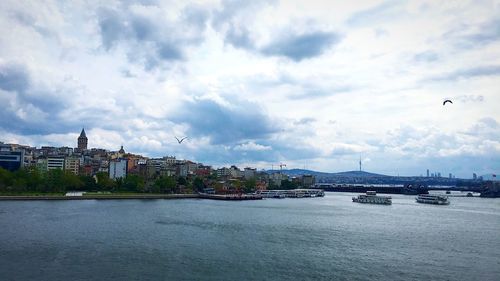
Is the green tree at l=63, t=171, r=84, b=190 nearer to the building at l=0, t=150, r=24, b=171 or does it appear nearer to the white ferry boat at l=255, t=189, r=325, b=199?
the building at l=0, t=150, r=24, b=171

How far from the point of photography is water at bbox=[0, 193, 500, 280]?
19500mm

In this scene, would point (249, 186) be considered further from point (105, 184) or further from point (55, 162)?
point (55, 162)

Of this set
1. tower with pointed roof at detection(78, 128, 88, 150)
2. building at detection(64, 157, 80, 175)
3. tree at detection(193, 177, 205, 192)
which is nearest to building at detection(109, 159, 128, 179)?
building at detection(64, 157, 80, 175)

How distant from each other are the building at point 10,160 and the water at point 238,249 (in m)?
54.0

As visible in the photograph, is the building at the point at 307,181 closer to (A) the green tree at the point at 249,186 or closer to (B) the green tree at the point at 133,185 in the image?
(A) the green tree at the point at 249,186

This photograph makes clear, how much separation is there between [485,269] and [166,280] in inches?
590

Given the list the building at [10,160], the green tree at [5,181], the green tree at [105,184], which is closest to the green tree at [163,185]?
the green tree at [105,184]

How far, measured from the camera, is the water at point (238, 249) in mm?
19500

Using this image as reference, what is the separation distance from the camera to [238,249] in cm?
2477

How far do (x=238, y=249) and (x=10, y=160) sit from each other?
77.2m

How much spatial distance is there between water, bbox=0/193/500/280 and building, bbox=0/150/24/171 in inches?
2125

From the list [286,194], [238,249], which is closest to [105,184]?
[286,194]

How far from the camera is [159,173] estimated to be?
10000cm

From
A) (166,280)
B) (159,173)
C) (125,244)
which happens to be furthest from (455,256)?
(159,173)
